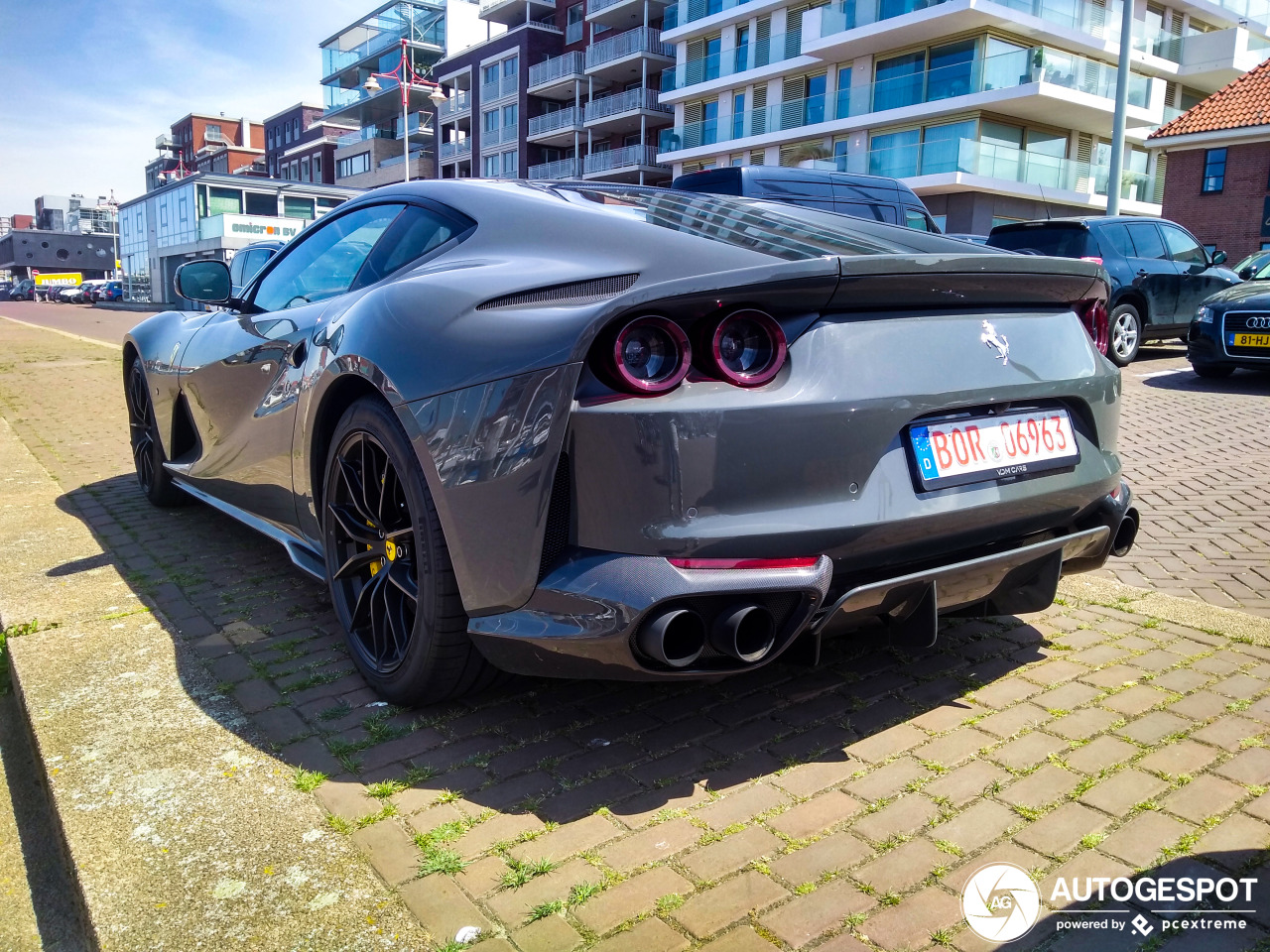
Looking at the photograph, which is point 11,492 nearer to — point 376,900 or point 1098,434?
point 376,900

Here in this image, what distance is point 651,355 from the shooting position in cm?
207

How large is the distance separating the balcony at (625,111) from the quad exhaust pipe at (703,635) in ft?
156

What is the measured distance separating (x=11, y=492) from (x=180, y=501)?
119cm

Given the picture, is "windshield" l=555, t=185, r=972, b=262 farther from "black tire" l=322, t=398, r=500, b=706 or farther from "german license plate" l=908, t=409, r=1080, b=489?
"black tire" l=322, t=398, r=500, b=706

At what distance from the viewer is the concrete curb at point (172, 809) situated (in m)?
1.81

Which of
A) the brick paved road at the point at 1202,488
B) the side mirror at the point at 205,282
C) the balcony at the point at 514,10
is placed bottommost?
the brick paved road at the point at 1202,488

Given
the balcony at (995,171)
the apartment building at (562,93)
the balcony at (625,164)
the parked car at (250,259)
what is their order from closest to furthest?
the parked car at (250,259) → the balcony at (995,171) → the balcony at (625,164) → the apartment building at (562,93)

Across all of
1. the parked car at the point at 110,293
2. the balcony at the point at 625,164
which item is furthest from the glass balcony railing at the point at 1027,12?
the parked car at the point at 110,293

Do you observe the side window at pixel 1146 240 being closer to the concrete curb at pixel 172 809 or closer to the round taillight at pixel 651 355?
the round taillight at pixel 651 355

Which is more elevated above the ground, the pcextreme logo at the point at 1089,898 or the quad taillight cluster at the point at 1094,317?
the quad taillight cluster at the point at 1094,317

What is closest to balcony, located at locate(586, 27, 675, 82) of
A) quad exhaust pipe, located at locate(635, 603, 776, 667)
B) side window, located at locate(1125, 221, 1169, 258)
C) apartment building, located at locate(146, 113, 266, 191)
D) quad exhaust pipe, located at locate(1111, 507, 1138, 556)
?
side window, located at locate(1125, 221, 1169, 258)

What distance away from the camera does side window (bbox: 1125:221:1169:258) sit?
11.9 m

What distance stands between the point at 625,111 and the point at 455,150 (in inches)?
625

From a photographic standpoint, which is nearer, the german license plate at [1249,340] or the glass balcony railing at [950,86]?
the german license plate at [1249,340]
